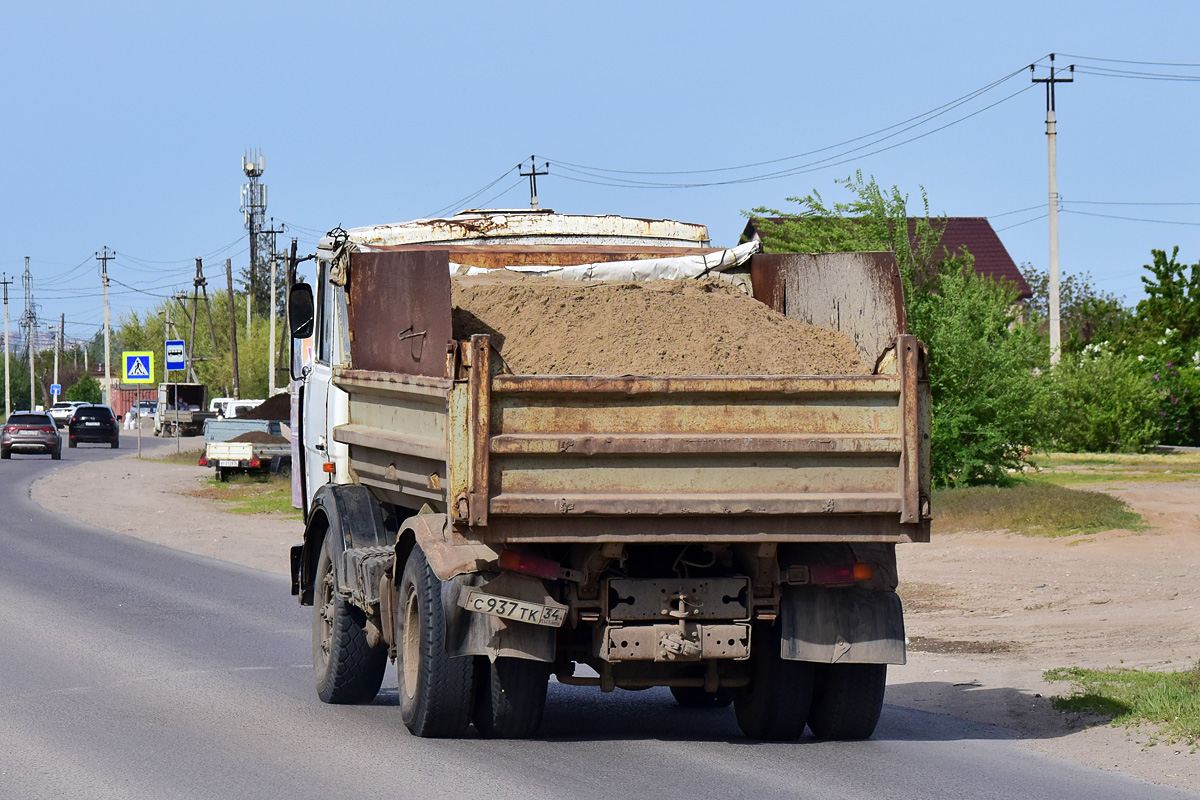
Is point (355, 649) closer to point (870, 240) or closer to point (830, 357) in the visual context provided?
point (830, 357)

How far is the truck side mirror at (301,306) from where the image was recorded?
1091cm

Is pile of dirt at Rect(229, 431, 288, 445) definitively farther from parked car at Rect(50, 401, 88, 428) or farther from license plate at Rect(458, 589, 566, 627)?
parked car at Rect(50, 401, 88, 428)

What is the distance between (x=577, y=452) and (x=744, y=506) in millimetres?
812

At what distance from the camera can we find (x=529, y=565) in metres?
7.53

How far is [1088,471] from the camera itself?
1351 inches

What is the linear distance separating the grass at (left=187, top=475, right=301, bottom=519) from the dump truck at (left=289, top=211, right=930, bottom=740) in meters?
18.4

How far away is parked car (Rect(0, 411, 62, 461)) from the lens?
51.1 m

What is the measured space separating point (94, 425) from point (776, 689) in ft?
190

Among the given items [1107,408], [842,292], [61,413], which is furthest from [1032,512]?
[61,413]

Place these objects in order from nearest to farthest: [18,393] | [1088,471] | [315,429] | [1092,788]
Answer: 1. [1092,788]
2. [315,429]
3. [1088,471]
4. [18,393]

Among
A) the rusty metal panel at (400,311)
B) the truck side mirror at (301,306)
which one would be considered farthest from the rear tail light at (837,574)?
the truck side mirror at (301,306)

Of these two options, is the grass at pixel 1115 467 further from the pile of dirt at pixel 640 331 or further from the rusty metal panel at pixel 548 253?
the pile of dirt at pixel 640 331

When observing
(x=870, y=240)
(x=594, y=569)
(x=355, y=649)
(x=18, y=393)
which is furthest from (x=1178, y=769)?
(x=18, y=393)

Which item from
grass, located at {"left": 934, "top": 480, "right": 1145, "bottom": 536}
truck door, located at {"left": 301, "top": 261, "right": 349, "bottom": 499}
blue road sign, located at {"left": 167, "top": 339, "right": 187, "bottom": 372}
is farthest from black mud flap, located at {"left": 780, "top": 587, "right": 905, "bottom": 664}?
blue road sign, located at {"left": 167, "top": 339, "right": 187, "bottom": 372}
